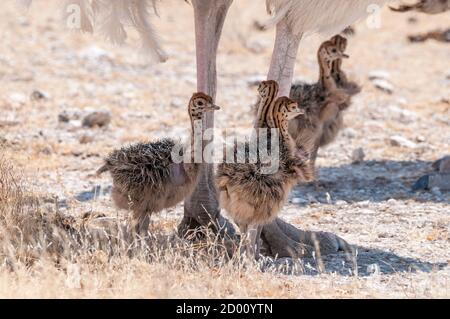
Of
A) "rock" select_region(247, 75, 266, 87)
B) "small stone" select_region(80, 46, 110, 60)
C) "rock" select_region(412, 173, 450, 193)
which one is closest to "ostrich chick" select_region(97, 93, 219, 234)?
"rock" select_region(412, 173, 450, 193)

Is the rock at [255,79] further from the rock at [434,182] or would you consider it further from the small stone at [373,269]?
the small stone at [373,269]

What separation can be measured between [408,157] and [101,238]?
217 inches

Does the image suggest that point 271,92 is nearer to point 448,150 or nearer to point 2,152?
point 2,152

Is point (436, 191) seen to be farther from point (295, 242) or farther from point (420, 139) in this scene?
point (295, 242)

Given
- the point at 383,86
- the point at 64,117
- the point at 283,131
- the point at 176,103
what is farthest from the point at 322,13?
the point at 383,86

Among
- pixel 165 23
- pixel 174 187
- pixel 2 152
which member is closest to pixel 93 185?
pixel 2 152

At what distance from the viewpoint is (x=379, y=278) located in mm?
6863

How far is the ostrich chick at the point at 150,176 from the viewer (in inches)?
288

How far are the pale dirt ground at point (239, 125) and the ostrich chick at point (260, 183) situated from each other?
445 millimetres

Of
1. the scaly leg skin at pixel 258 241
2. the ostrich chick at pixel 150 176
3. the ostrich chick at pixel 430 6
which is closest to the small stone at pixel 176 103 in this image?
the ostrich chick at pixel 430 6

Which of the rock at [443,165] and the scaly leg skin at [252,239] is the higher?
the rock at [443,165]

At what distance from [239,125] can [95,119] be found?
73.8 inches

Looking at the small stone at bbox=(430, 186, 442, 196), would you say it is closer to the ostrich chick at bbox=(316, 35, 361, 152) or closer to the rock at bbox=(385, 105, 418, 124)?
the ostrich chick at bbox=(316, 35, 361, 152)

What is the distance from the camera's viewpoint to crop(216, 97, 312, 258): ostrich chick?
6859 millimetres
